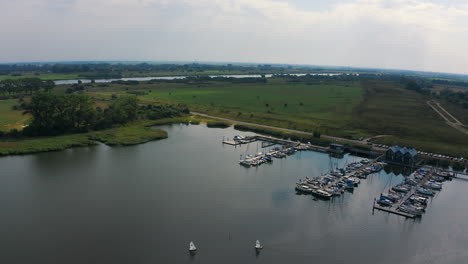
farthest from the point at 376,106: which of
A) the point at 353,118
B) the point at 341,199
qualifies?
the point at 341,199

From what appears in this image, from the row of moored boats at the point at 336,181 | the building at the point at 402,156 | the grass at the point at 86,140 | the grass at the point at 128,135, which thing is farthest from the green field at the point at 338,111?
the grass at the point at 86,140

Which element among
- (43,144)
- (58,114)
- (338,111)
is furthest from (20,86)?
(338,111)

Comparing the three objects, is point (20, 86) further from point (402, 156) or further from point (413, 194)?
point (413, 194)

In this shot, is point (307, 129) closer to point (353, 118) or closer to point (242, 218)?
point (353, 118)

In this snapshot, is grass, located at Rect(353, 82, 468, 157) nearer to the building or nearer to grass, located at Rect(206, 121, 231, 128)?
the building

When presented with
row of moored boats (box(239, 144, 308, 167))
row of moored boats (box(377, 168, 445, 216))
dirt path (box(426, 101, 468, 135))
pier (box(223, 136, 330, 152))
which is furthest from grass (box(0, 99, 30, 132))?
dirt path (box(426, 101, 468, 135))

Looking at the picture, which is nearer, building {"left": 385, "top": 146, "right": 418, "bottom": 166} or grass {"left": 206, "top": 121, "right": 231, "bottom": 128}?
building {"left": 385, "top": 146, "right": 418, "bottom": 166}
